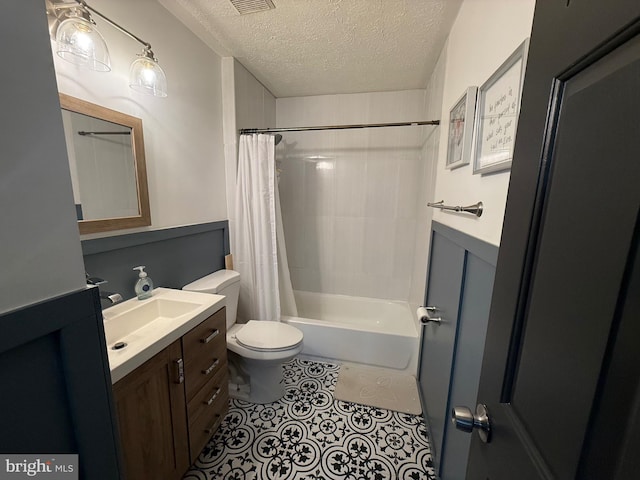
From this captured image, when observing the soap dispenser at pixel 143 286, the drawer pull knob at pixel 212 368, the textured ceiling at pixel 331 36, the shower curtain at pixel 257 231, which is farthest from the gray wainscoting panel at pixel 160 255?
the textured ceiling at pixel 331 36

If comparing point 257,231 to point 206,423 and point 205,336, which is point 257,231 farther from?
point 206,423

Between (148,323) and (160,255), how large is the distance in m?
0.41

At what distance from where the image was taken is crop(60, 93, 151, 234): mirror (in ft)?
3.66

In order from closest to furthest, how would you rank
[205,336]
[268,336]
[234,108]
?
1. [205,336]
2. [268,336]
3. [234,108]

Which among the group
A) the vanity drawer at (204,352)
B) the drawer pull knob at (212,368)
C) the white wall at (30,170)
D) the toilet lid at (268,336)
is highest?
the white wall at (30,170)

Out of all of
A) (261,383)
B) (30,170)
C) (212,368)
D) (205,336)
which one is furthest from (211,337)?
(30,170)

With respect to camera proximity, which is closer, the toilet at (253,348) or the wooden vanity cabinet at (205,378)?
the wooden vanity cabinet at (205,378)

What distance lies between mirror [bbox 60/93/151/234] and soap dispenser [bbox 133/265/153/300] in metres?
0.26

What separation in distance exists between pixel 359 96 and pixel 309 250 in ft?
5.61

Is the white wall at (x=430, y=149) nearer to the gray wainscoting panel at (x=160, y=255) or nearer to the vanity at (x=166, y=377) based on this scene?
the vanity at (x=166, y=377)

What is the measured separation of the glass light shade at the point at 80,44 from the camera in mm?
957

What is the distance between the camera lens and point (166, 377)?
109 centimetres

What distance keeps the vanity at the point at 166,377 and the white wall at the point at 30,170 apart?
1.69 ft

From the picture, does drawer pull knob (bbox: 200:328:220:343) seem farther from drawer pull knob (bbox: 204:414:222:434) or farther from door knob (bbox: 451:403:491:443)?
door knob (bbox: 451:403:491:443)
